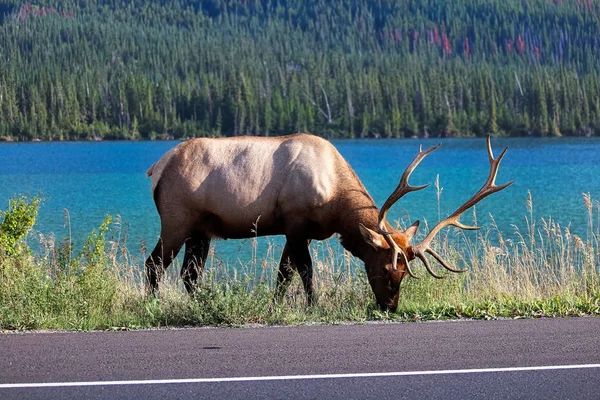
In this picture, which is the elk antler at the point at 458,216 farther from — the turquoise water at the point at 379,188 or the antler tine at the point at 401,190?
the turquoise water at the point at 379,188

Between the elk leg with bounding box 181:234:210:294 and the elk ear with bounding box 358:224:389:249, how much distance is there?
2217mm

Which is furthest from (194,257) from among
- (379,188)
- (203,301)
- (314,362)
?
(379,188)

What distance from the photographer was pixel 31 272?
1023 cm

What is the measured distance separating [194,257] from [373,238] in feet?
7.96

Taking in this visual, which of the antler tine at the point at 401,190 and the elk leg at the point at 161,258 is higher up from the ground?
the antler tine at the point at 401,190

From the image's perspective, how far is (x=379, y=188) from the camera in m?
50.9

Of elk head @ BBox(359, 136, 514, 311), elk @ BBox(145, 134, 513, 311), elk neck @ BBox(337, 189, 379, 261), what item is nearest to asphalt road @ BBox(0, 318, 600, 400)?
elk head @ BBox(359, 136, 514, 311)

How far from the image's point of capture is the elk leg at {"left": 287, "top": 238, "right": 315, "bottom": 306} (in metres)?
11.0

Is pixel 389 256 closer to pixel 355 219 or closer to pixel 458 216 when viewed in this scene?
pixel 355 219

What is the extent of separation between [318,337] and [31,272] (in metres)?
3.37

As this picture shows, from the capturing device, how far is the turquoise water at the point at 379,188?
32.2 meters

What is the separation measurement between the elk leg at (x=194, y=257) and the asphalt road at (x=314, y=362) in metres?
2.70

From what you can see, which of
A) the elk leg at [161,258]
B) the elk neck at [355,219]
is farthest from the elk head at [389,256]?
the elk leg at [161,258]

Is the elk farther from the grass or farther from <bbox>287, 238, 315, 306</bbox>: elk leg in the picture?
the grass
